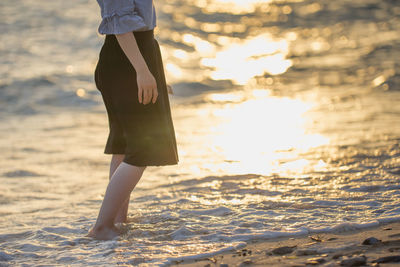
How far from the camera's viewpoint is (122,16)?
3.18m

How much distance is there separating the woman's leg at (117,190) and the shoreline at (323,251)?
547 mm

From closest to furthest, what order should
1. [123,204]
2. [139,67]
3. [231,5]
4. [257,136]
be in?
[139,67]
[123,204]
[257,136]
[231,5]

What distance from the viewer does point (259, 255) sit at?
333 cm

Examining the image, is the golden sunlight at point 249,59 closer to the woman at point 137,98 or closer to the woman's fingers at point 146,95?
the woman at point 137,98

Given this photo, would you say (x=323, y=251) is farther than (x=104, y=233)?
No

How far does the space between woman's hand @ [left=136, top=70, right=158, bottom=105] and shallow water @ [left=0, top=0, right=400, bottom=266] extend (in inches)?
36.0

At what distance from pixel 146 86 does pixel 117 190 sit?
0.69m

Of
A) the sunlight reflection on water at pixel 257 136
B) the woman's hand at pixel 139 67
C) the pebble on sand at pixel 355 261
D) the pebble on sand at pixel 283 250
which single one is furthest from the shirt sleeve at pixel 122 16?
the sunlight reflection on water at pixel 257 136

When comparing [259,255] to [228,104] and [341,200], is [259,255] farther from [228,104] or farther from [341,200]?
[228,104]

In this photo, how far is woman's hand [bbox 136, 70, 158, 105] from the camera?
130 inches

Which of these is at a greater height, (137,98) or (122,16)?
(122,16)

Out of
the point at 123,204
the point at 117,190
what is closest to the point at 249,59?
the point at 123,204

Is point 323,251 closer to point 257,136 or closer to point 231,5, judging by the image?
point 257,136

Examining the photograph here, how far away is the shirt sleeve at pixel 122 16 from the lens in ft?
10.4
